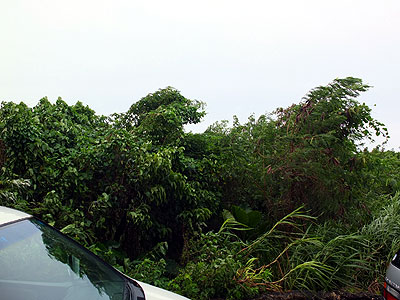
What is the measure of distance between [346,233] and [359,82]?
8.35ft

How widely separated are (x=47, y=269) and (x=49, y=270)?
14 millimetres

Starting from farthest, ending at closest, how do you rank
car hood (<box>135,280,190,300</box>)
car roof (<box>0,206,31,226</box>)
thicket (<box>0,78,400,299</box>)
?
1. thicket (<box>0,78,400,299</box>)
2. car hood (<box>135,280,190,300</box>)
3. car roof (<box>0,206,31,226</box>)

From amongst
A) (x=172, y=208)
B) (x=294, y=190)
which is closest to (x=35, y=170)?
(x=172, y=208)

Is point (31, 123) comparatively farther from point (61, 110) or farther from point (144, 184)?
point (144, 184)

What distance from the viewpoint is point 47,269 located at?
252 centimetres

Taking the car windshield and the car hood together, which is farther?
the car hood

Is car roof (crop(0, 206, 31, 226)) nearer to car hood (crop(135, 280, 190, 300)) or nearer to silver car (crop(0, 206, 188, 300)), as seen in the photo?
silver car (crop(0, 206, 188, 300))

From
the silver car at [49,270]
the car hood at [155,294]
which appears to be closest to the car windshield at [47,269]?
the silver car at [49,270]

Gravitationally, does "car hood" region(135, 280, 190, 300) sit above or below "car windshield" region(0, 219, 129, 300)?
below

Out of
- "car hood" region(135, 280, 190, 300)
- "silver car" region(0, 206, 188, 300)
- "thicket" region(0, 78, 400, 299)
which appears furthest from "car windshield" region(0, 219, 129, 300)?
"thicket" region(0, 78, 400, 299)

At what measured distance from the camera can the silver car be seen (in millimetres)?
2279

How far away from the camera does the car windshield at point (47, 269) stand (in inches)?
89.4

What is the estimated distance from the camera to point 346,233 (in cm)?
644

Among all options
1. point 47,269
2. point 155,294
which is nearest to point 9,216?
point 47,269
